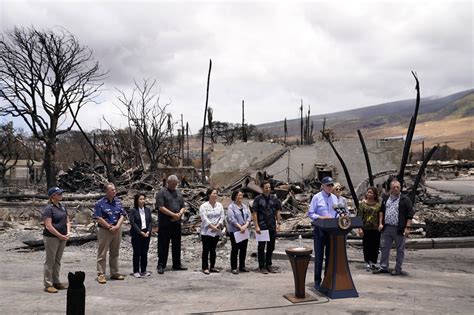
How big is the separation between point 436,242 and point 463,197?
40.5 ft

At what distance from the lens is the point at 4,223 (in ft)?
48.5

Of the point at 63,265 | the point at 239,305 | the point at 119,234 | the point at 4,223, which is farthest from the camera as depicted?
the point at 4,223

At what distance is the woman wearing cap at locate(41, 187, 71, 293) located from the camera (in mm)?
7141

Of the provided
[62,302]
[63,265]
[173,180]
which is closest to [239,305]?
[62,302]

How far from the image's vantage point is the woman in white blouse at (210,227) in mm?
8516

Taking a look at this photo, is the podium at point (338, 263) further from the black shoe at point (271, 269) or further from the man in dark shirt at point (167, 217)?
the man in dark shirt at point (167, 217)

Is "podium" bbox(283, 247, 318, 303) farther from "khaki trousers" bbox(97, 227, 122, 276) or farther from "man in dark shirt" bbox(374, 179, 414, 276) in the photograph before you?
"khaki trousers" bbox(97, 227, 122, 276)

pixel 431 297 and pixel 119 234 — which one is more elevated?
pixel 119 234

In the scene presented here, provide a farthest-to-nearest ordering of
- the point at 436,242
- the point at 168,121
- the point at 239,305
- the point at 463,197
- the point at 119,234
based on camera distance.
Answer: the point at 168,121, the point at 463,197, the point at 436,242, the point at 119,234, the point at 239,305

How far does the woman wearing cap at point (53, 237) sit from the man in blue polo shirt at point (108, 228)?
637 mm

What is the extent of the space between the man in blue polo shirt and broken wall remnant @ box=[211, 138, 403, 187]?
18.2 m

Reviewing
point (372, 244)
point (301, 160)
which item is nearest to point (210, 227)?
point (372, 244)

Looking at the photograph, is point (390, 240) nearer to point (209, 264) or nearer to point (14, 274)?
point (209, 264)

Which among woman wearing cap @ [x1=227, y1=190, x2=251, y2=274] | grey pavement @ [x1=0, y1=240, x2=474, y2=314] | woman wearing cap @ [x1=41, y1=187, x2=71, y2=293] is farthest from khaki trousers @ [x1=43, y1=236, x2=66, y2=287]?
woman wearing cap @ [x1=227, y1=190, x2=251, y2=274]
